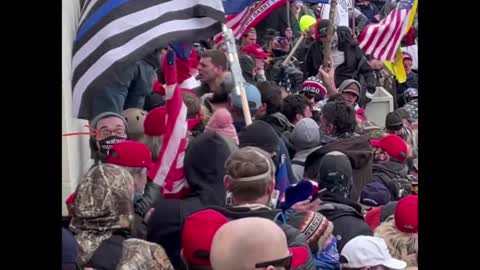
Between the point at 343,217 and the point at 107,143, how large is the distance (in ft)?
5.54

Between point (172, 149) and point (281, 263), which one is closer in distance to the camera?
point (281, 263)

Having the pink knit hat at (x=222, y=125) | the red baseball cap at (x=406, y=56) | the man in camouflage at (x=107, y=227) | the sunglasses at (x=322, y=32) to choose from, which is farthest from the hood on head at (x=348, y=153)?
the red baseball cap at (x=406, y=56)

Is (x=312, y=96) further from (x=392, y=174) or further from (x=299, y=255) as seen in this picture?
(x=299, y=255)

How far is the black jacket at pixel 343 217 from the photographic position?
6.45 m

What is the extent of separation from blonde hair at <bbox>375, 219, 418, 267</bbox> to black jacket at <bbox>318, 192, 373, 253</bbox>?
0.51 ft

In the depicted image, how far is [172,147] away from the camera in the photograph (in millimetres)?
6703

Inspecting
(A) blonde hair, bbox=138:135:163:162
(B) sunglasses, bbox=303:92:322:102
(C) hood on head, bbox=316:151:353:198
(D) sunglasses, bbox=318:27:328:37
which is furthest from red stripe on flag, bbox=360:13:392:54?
(A) blonde hair, bbox=138:135:163:162

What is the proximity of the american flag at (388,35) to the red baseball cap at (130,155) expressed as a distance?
6.29 meters

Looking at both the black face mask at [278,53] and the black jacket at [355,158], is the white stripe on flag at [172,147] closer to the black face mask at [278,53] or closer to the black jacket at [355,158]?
the black jacket at [355,158]

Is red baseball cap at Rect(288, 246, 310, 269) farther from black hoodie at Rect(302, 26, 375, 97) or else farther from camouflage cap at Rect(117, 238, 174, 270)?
black hoodie at Rect(302, 26, 375, 97)

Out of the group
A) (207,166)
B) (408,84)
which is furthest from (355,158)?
(408,84)
